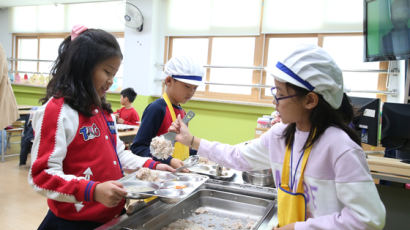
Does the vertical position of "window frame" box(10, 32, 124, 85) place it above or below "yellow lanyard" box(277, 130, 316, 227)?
above

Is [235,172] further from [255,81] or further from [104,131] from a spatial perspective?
[255,81]

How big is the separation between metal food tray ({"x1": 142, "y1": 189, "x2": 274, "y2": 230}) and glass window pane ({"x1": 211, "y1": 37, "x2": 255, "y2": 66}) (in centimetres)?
397

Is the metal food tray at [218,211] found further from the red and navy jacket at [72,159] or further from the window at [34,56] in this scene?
the window at [34,56]

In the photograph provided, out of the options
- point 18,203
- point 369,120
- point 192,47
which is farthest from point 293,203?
point 192,47

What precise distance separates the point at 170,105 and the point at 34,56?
731 cm

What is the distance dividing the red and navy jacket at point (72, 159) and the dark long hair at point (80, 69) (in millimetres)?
39

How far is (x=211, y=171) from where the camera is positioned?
5.97ft

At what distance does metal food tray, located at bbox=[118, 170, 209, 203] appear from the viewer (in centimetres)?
98

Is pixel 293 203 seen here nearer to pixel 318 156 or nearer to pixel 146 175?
pixel 318 156

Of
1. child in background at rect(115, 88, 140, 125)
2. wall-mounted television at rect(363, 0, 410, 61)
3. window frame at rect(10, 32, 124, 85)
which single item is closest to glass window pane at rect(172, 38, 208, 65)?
child in background at rect(115, 88, 140, 125)

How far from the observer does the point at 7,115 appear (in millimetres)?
3080

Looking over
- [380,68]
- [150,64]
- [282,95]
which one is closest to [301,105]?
[282,95]

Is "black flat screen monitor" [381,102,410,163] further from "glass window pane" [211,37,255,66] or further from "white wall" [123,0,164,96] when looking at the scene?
"white wall" [123,0,164,96]

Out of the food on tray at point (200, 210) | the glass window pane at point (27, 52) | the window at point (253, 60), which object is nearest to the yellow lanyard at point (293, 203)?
the food on tray at point (200, 210)
